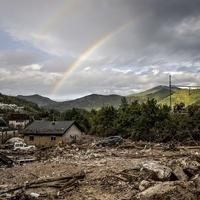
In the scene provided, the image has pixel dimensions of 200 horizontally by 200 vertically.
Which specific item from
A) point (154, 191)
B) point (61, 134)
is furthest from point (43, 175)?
point (61, 134)

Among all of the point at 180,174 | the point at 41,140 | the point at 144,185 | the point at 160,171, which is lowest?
the point at 41,140

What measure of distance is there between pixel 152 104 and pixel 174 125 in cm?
665

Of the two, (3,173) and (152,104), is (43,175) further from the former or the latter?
(152,104)

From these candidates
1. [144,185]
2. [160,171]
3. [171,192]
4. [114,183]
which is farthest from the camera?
[160,171]

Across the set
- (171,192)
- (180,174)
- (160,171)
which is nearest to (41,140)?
(160,171)

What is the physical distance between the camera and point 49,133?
2085 inches

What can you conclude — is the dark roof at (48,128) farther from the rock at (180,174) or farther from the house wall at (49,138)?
the rock at (180,174)

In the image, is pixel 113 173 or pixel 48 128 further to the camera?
pixel 48 128

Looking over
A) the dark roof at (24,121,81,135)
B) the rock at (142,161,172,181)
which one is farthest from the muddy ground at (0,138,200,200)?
the dark roof at (24,121,81,135)

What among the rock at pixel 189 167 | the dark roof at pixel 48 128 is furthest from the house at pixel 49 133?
the rock at pixel 189 167

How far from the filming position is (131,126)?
57250 millimetres

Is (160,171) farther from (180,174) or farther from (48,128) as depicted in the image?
(48,128)

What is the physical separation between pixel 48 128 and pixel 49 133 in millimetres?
1012

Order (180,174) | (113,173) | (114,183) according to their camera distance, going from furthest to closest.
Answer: (113,173) < (180,174) < (114,183)
